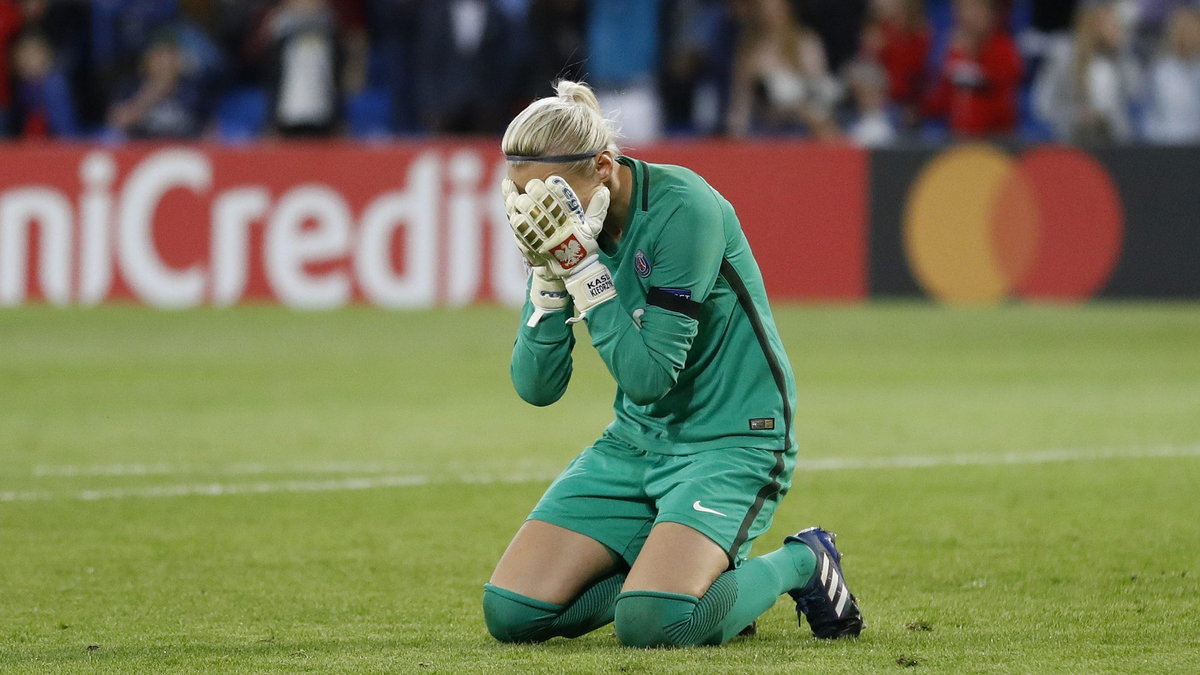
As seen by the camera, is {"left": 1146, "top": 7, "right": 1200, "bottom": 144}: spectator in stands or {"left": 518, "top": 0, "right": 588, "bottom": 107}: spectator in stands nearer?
{"left": 1146, "top": 7, "right": 1200, "bottom": 144}: spectator in stands

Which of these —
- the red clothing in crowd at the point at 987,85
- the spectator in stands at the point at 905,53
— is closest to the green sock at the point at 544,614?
the red clothing in crowd at the point at 987,85

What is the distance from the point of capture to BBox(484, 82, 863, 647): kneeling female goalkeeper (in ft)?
15.9

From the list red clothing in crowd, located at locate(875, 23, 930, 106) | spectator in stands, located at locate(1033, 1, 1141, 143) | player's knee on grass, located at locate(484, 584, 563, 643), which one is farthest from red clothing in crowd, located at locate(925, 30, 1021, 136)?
player's knee on grass, located at locate(484, 584, 563, 643)

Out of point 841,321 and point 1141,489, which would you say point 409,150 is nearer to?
point 841,321

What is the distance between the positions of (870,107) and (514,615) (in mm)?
13515

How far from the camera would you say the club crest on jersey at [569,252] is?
483 cm

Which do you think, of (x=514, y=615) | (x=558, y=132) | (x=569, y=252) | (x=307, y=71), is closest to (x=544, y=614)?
(x=514, y=615)

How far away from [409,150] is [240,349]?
3.36m

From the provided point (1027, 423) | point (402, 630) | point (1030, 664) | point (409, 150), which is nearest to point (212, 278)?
point (409, 150)

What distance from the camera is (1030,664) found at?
14.9 ft

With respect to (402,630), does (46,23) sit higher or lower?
higher

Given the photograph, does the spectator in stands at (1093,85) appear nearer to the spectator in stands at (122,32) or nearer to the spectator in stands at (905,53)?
the spectator in stands at (905,53)

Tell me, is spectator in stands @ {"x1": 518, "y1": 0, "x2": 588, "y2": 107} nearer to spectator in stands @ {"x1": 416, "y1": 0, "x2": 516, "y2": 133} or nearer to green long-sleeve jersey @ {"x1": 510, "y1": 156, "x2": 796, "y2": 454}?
spectator in stands @ {"x1": 416, "y1": 0, "x2": 516, "y2": 133}

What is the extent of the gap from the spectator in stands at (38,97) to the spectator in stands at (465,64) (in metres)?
3.64
